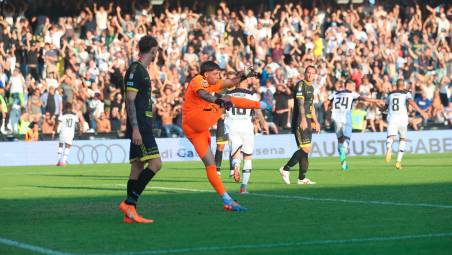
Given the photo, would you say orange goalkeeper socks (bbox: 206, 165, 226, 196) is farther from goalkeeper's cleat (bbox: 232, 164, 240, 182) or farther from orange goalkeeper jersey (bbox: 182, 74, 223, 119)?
goalkeeper's cleat (bbox: 232, 164, 240, 182)

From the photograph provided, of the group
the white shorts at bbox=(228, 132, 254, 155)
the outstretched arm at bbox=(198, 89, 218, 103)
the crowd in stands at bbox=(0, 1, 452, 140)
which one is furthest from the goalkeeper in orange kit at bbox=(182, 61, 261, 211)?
the crowd in stands at bbox=(0, 1, 452, 140)

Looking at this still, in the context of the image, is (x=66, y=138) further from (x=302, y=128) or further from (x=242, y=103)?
(x=242, y=103)

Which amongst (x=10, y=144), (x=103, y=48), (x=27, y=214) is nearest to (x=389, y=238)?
(x=27, y=214)

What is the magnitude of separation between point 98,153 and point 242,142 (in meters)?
16.2

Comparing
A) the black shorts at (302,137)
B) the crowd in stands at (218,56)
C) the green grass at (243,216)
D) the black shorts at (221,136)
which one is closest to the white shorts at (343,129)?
the black shorts at (221,136)

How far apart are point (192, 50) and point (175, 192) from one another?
20055 millimetres

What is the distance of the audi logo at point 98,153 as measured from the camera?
36531 mm

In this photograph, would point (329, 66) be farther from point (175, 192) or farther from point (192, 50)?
point (175, 192)

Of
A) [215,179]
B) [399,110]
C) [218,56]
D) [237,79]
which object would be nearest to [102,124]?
[218,56]

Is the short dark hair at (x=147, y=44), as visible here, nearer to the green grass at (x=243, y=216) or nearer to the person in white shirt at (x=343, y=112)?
the green grass at (x=243, y=216)

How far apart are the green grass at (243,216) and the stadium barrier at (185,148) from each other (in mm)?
10433

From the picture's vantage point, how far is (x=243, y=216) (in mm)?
14703

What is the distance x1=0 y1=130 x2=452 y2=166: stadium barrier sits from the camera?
35781 millimetres

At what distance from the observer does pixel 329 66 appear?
4188 centimetres
